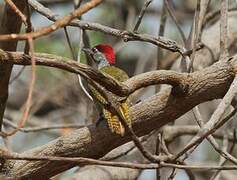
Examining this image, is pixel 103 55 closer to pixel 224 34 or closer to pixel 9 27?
pixel 9 27

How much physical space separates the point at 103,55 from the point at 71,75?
0.92 meters

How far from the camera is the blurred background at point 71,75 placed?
4775 millimetres

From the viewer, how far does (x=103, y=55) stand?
3531mm

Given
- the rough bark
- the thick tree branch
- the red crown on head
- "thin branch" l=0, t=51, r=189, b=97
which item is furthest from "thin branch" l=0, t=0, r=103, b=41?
the red crown on head

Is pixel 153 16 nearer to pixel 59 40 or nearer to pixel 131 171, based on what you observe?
pixel 59 40

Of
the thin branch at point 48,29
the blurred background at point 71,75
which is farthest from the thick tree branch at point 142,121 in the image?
the blurred background at point 71,75

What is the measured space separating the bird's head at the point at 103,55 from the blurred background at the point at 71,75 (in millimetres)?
577

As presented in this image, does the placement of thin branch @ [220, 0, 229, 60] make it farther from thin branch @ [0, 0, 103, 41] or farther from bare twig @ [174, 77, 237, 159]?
thin branch @ [0, 0, 103, 41]

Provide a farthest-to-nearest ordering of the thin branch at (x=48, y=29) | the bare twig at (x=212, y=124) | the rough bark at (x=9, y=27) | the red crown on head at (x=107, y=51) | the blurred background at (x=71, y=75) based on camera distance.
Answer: the blurred background at (x=71, y=75)
the red crown on head at (x=107, y=51)
the rough bark at (x=9, y=27)
the bare twig at (x=212, y=124)
the thin branch at (x=48, y=29)

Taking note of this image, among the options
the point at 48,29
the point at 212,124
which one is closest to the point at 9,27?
the point at 212,124

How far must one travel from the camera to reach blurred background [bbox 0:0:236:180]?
4.77 m

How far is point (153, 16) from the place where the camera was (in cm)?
627

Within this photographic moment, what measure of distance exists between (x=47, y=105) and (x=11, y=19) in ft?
9.93

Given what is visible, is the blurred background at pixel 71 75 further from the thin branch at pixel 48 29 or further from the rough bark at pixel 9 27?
the thin branch at pixel 48 29
